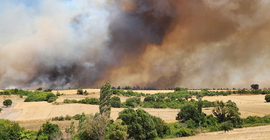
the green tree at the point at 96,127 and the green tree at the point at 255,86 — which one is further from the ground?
the green tree at the point at 255,86

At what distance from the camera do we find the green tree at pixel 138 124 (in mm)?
31141

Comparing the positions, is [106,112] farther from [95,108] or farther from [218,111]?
[95,108]

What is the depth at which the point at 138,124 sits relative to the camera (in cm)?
3133

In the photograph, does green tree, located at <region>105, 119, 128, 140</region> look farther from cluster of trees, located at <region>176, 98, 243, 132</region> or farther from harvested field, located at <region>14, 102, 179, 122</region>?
harvested field, located at <region>14, 102, 179, 122</region>

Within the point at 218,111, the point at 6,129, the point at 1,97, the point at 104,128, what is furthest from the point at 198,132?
the point at 1,97

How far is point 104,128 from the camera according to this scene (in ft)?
87.1

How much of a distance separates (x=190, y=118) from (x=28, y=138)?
110ft

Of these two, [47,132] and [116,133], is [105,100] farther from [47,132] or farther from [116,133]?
[47,132]

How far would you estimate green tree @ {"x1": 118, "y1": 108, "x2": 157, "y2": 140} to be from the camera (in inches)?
1226

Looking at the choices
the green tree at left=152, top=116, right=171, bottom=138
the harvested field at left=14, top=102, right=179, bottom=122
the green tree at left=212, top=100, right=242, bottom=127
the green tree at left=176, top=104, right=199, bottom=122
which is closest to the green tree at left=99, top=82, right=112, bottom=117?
the green tree at left=152, top=116, right=171, bottom=138

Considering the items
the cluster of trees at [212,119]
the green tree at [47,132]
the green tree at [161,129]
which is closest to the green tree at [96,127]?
the green tree at [47,132]

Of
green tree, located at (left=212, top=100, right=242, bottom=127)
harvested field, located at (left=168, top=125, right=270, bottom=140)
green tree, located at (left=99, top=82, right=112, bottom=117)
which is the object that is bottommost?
harvested field, located at (left=168, top=125, right=270, bottom=140)

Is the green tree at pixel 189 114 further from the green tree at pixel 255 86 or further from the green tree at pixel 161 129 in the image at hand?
the green tree at pixel 255 86

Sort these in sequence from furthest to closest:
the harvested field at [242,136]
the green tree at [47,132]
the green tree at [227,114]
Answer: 1. the green tree at [227,114]
2. the green tree at [47,132]
3. the harvested field at [242,136]
